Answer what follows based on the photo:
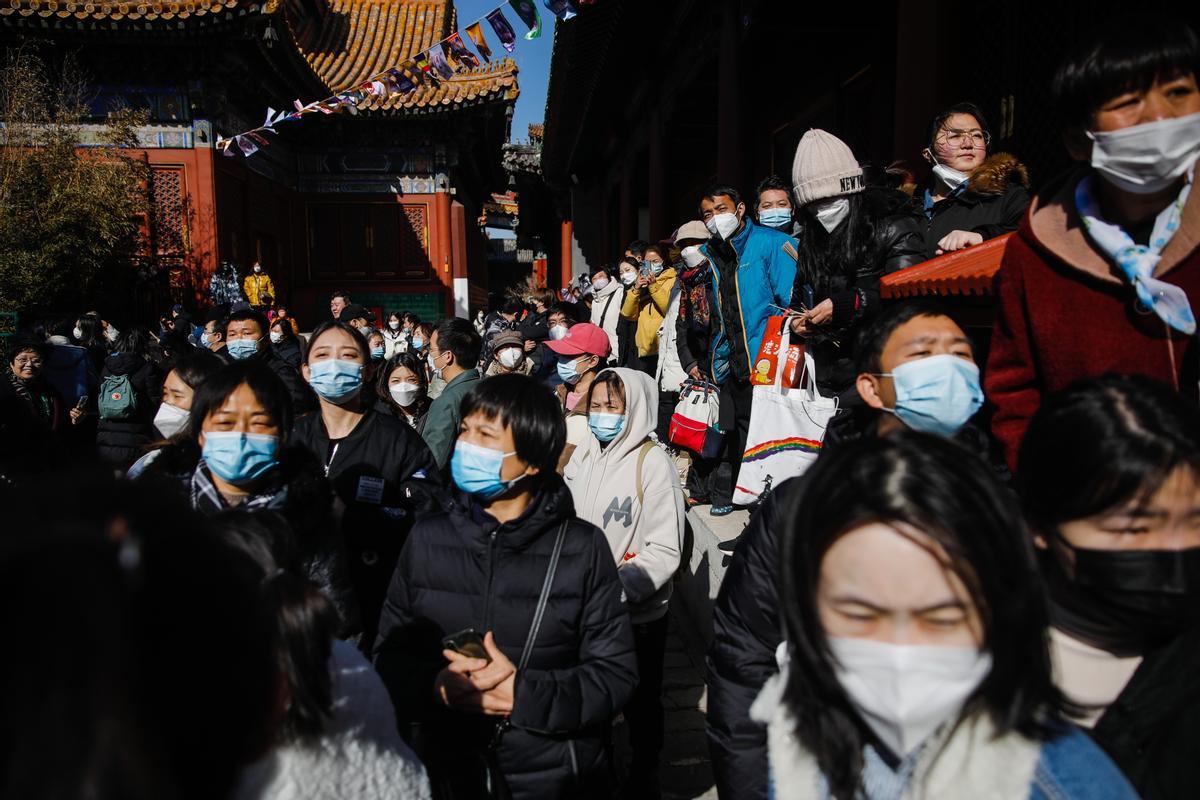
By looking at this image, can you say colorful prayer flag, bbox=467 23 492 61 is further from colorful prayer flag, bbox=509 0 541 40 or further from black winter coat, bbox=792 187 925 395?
black winter coat, bbox=792 187 925 395

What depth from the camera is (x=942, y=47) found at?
4.20 meters

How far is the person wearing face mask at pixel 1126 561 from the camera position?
1127 mm

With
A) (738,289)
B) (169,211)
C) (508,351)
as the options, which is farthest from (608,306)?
(169,211)

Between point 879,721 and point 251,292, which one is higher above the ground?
point 251,292

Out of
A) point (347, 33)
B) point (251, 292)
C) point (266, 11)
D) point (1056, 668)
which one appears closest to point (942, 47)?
point (1056, 668)

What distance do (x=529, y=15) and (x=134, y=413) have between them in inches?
238

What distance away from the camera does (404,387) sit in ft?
15.9

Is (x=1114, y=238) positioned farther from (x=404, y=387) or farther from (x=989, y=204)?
(x=404, y=387)

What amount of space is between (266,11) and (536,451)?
11.7 meters

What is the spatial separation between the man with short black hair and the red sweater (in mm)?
2606

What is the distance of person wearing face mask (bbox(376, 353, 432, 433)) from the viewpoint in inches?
189

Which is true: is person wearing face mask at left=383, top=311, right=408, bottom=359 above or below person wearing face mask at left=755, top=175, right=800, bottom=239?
below

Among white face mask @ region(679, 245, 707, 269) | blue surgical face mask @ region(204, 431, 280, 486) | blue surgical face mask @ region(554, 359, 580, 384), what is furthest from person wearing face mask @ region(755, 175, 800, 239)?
blue surgical face mask @ region(204, 431, 280, 486)

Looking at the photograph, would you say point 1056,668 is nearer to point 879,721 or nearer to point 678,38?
point 879,721
